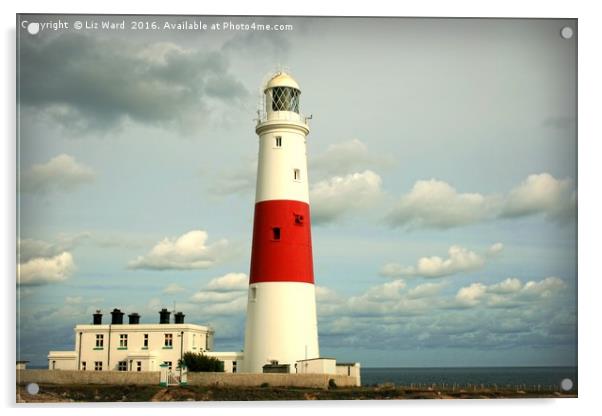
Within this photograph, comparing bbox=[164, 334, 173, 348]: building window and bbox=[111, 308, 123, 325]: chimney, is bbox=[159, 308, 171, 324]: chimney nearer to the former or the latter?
bbox=[164, 334, 173, 348]: building window

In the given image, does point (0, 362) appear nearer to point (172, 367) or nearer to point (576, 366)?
point (172, 367)

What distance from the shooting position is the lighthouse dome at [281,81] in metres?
23.1

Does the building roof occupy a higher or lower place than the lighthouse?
lower

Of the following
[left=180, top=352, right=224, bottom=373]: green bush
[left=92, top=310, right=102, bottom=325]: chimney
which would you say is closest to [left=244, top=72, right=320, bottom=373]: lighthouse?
[left=180, top=352, right=224, bottom=373]: green bush

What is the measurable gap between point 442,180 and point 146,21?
8296 mm

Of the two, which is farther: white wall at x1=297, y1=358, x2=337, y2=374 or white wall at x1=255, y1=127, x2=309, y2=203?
white wall at x1=255, y1=127, x2=309, y2=203

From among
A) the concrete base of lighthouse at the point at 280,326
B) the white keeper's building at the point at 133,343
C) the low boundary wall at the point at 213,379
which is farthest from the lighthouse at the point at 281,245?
the white keeper's building at the point at 133,343

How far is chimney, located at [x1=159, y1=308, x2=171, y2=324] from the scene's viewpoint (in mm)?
25969

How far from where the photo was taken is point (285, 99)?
24.1 metres

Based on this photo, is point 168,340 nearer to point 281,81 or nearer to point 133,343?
point 133,343

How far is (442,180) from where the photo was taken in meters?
22.8

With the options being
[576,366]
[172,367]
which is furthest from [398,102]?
[172,367]

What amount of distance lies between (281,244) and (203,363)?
3.79m

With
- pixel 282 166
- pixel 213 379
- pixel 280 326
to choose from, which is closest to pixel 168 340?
pixel 280 326
